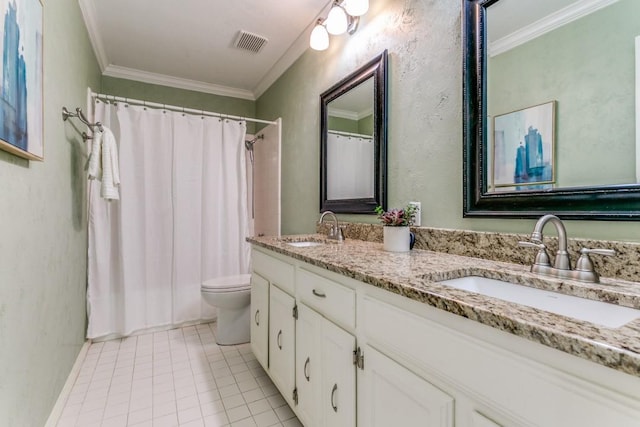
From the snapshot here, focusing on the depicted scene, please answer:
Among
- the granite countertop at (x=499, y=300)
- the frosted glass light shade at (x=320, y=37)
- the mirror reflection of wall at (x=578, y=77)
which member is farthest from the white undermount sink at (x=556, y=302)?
the frosted glass light shade at (x=320, y=37)

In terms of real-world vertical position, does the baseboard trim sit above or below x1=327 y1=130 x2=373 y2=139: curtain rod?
below

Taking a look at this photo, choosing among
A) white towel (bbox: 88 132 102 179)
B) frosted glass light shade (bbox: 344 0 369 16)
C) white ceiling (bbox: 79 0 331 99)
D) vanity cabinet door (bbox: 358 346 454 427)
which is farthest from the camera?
white ceiling (bbox: 79 0 331 99)

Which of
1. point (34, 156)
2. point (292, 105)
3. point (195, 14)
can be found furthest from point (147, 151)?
point (34, 156)

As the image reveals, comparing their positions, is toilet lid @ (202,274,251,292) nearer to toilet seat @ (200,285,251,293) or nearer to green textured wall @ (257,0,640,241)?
toilet seat @ (200,285,251,293)

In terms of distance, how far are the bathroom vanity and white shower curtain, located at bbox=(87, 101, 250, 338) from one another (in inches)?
59.7

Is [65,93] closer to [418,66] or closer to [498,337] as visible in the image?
[418,66]

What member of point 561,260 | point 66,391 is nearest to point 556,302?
point 561,260

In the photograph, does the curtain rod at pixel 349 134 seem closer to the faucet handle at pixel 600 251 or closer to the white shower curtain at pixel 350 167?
the white shower curtain at pixel 350 167

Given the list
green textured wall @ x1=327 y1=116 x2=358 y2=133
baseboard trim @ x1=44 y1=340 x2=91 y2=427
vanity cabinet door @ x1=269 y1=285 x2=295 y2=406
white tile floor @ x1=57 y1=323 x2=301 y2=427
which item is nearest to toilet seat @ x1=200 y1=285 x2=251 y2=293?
white tile floor @ x1=57 y1=323 x2=301 y2=427

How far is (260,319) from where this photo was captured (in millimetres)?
1812

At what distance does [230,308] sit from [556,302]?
80.6 inches

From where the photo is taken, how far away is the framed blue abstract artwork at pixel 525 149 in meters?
1.01

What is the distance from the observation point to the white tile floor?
4.88ft

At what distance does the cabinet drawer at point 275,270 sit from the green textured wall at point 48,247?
97cm
